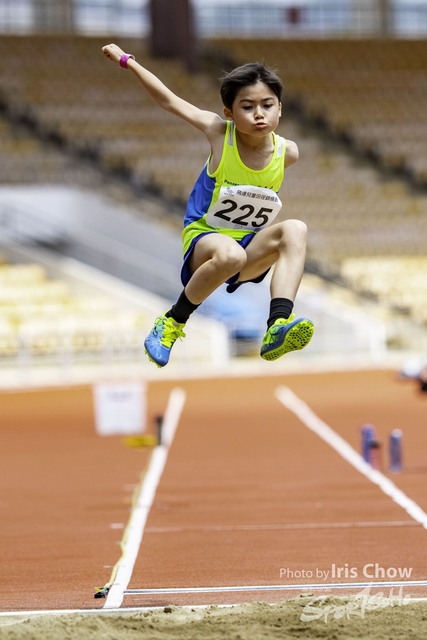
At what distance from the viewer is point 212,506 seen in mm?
8836

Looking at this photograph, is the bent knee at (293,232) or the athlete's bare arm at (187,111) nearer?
the athlete's bare arm at (187,111)

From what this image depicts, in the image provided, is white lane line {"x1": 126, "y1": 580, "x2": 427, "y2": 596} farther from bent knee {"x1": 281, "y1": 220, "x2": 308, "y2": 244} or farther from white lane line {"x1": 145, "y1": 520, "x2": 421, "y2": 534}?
white lane line {"x1": 145, "y1": 520, "x2": 421, "y2": 534}

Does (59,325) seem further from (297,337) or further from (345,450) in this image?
(297,337)

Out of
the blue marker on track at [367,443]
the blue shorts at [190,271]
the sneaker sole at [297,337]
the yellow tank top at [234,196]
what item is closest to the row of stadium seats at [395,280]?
the blue marker on track at [367,443]

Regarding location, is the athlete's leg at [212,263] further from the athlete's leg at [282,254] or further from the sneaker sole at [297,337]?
the sneaker sole at [297,337]

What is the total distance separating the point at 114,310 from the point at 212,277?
56.1 ft

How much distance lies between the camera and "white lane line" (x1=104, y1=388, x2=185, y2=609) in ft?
19.0

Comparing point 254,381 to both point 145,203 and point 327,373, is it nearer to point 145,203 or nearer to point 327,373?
point 327,373

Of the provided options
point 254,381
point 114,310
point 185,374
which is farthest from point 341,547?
point 114,310

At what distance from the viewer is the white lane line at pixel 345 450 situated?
27.5 ft


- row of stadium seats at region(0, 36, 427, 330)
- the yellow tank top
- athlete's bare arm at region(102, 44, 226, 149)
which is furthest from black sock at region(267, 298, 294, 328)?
row of stadium seats at region(0, 36, 427, 330)

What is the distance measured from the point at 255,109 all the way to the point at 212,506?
14.3 ft

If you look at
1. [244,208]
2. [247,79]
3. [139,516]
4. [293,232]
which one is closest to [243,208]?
[244,208]

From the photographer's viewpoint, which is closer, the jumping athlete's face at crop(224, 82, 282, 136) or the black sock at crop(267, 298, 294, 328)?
the jumping athlete's face at crop(224, 82, 282, 136)
